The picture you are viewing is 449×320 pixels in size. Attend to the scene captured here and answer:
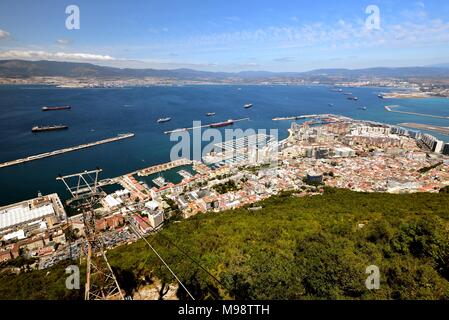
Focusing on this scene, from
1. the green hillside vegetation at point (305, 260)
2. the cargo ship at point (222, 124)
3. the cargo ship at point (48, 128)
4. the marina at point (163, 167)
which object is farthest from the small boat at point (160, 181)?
the cargo ship at point (48, 128)

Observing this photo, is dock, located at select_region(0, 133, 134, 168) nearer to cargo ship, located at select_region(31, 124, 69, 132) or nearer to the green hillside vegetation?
cargo ship, located at select_region(31, 124, 69, 132)

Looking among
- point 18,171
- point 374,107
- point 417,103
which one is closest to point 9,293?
point 18,171

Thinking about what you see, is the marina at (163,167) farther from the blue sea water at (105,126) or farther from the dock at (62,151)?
the dock at (62,151)

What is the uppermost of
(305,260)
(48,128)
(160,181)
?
(305,260)

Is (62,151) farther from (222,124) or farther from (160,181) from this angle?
(222,124)

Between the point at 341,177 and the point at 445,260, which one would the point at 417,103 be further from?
the point at 445,260

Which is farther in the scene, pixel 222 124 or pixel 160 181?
pixel 222 124

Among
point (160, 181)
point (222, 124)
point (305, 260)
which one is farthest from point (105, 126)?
point (305, 260)

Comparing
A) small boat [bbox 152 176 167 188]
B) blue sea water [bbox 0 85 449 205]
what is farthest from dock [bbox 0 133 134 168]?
small boat [bbox 152 176 167 188]
